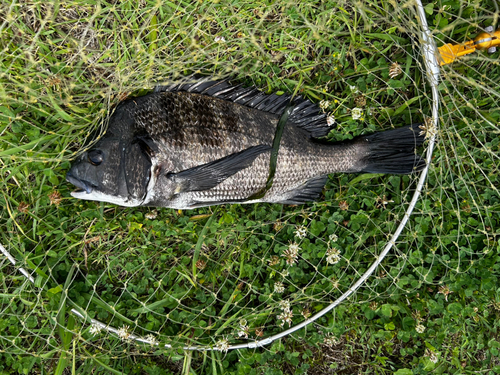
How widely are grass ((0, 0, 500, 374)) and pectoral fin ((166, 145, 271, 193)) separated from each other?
1.34 feet

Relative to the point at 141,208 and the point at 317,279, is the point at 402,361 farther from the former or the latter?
the point at 141,208

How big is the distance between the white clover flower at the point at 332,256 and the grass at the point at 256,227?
22mm

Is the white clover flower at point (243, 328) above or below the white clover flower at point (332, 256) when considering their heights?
below

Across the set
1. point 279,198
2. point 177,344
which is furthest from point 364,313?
point 177,344

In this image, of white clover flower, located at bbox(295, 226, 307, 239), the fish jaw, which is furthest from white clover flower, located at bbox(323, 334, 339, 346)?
the fish jaw

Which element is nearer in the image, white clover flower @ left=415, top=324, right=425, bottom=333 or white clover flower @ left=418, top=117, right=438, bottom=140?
white clover flower @ left=418, top=117, right=438, bottom=140

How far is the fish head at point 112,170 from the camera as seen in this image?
6.34ft

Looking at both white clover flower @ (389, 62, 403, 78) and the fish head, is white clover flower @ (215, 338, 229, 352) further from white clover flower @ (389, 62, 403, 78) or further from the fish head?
white clover flower @ (389, 62, 403, 78)

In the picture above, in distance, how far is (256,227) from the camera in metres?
2.32

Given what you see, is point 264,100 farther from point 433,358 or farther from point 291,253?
point 433,358

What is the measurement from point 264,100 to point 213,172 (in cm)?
63

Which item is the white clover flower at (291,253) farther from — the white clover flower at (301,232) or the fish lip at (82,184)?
the fish lip at (82,184)

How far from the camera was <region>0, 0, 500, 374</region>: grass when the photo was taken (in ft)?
7.39

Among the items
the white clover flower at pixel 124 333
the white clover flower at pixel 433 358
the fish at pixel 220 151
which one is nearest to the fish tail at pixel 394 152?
the fish at pixel 220 151
